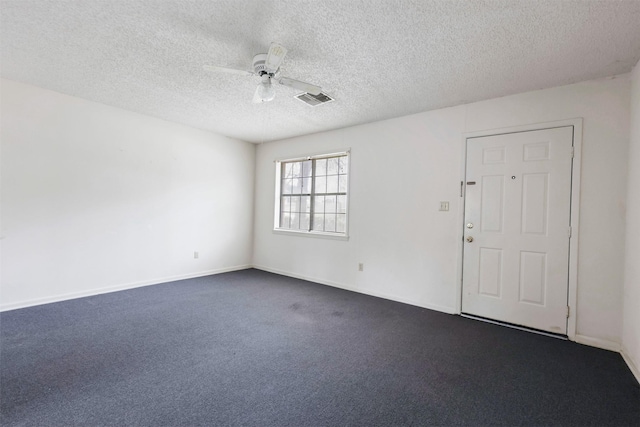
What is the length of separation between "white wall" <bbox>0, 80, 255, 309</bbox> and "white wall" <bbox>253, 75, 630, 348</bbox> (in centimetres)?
121

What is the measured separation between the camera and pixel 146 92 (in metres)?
3.20

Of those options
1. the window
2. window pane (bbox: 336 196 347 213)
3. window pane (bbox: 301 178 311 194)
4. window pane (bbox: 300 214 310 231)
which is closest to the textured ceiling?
the window

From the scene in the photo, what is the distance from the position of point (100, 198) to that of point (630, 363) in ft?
19.0

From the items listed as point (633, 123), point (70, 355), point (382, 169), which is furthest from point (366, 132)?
point (70, 355)

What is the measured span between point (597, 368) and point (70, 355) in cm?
415

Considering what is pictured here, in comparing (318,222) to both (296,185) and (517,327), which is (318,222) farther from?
(517,327)

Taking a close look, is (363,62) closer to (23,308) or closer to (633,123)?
(633,123)

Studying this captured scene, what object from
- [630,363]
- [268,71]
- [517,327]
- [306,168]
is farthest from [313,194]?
[630,363]

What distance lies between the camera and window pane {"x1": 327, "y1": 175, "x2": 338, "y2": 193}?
457cm

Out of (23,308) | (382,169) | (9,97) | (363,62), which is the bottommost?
(23,308)

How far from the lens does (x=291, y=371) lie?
2008 millimetres

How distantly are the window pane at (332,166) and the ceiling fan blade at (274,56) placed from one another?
2439mm

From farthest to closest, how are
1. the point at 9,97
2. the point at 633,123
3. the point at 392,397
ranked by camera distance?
the point at 9,97 < the point at 633,123 < the point at 392,397

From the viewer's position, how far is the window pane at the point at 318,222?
4731 mm
